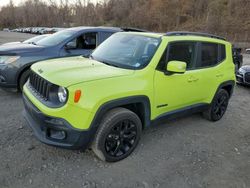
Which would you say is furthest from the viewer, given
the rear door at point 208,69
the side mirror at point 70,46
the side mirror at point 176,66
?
the side mirror at point 70,46

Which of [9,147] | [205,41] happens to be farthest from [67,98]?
[205,41]

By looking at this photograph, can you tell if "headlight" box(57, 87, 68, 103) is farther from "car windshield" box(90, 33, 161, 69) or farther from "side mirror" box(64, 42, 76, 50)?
"side mirror" box(64, 42, 76, 50)

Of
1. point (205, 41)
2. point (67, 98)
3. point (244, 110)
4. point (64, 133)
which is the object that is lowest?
point (244, 110)

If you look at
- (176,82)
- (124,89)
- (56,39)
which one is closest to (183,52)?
(176,82)

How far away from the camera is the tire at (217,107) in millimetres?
4744

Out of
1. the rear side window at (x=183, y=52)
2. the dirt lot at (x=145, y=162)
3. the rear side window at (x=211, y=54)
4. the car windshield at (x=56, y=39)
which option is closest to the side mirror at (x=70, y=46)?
the car windshield at (x=56, y=39)

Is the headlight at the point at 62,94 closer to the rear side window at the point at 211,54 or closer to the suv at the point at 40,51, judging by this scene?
the suv at the point at 40,51

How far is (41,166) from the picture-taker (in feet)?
10.3

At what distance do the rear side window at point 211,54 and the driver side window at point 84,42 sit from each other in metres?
3.01

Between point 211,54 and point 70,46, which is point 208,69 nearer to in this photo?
point 211,54

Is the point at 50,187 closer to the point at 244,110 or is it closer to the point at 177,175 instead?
the point at 177,175

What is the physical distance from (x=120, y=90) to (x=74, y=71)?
2.13 ft

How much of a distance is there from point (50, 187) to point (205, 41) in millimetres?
3365

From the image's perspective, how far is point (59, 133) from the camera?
2947 mm
